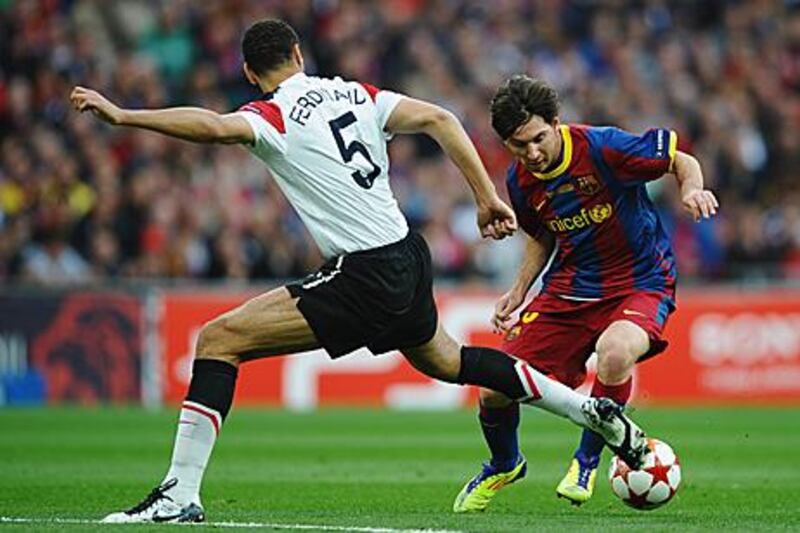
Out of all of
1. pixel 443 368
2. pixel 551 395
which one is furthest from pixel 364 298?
pixel 551 395

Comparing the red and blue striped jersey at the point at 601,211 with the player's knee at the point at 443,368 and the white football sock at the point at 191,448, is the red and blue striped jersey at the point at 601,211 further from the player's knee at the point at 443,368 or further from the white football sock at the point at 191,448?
the white football sock at the point at 191,448

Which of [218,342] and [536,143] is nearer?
[218,342]

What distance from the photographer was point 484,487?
9.96 meters

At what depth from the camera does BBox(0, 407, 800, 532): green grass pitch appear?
30.1ft

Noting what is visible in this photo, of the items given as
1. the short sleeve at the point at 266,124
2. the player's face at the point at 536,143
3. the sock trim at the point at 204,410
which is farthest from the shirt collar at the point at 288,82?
the sock trim at the point at 204,410

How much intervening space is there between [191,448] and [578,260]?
2.67m

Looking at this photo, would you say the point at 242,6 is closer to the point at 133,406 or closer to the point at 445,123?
the point at 133,406

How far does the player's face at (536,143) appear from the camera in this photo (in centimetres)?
955

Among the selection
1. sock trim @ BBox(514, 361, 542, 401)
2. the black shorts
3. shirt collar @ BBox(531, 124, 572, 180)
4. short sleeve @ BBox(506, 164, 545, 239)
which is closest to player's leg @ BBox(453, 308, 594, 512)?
short sleeve @ BBox(506, 164, 545, 239)

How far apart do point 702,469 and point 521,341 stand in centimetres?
312

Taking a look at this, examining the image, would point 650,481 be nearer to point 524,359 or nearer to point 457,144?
point 524,359

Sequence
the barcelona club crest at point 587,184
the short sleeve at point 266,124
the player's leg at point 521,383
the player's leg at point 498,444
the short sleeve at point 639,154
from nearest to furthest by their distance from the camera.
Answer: the short sleeve at point 266,124 → the player's leg at point 521,383 → the short sleeve at point 639,154 → the barcelona club crest at point 587,184 → the player's leg at point 498,444

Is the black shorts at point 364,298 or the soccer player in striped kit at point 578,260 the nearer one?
the black shorts at point 364,298

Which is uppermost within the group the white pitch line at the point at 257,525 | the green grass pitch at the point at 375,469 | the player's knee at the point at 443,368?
the player's knee at the point at 443,368
